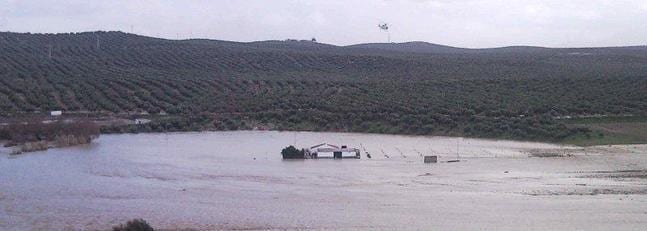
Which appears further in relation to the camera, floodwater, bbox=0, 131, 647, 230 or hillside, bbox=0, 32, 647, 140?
hillside, bbox=0, 32, 647, 140

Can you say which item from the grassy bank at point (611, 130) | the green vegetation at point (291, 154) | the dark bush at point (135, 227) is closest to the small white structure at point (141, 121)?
the green vegetation at point (291, 154)

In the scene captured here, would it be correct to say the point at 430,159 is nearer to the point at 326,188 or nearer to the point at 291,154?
the point at 291,154

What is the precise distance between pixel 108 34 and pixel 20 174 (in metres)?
78.2

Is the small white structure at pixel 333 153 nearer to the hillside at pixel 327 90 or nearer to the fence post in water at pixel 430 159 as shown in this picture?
the fence post in water at pixel 430 159

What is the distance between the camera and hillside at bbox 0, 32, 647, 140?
1502 inches

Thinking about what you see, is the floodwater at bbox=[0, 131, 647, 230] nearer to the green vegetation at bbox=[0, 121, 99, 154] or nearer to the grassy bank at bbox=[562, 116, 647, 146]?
the green vegetation at bbox=[0, 121, 99, 154]

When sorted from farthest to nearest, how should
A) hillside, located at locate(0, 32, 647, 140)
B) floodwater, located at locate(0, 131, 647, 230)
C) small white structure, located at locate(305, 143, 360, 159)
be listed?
hillside, located at locate(0, 32, 647, 140), small white structure, located at locate(305, 143, 360, 159), floodwater, located at locate(0, 131, 647, 230)

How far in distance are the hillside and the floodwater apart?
7.10 m

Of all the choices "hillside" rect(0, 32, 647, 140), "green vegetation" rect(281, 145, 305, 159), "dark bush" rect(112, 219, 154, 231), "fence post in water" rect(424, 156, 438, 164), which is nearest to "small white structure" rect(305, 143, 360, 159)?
"green vegetation" rect(281, 145, 305, 159)

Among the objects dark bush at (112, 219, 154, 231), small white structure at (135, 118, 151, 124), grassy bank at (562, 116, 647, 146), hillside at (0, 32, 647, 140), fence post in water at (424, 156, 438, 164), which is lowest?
dark bush at (112, 219, 154, 231)

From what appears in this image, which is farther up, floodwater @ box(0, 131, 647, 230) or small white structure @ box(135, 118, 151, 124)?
small white structure @ box(135, 118, 151, 124)

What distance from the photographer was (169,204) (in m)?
19.3

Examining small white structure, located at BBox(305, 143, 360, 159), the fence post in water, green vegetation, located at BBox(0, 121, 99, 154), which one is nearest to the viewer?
the fence post in water

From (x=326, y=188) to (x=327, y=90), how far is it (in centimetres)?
2937
